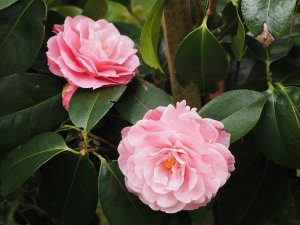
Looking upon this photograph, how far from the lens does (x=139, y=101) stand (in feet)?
2.46

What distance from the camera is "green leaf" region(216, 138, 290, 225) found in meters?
0.86

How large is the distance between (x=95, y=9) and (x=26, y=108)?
25 centimetres

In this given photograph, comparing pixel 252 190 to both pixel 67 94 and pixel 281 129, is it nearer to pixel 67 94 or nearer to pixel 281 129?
pixel 281 129

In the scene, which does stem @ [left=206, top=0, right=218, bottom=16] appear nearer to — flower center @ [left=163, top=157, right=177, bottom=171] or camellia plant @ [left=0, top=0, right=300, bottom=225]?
camellia plant @ [left=0, top=0, right=300, bottom=225]

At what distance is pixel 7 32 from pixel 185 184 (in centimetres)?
36

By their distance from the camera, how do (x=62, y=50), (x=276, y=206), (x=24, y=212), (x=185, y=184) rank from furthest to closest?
(x=24, y=212) < (x=276, y=206) < (x=62, y=50) < (x=185, y=184)

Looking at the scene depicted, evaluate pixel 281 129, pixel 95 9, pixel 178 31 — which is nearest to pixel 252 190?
pixel 281 129

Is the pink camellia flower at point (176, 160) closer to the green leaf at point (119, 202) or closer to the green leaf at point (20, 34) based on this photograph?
the green leaf at point (119, 202)

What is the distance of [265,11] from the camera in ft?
2.15

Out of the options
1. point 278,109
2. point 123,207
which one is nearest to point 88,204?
point 123,207

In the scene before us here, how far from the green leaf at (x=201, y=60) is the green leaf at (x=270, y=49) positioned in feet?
0.38

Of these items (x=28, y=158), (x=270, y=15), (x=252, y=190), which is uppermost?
(x=270, y=15)

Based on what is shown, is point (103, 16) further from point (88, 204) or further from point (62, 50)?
point (88, 204)

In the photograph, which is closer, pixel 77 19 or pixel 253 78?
pixel 77 19
